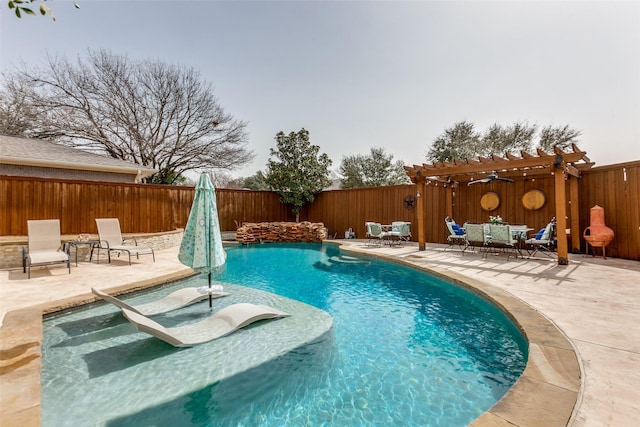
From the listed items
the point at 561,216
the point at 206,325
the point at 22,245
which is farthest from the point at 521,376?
the point at 22,245

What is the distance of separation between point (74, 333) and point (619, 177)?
35.0ft

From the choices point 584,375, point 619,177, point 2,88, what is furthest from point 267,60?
point 2,88

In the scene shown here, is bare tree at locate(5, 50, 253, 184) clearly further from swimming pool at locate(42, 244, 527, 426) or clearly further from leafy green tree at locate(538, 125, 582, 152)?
leafy green tree at locate(538, 125, 582, 152)

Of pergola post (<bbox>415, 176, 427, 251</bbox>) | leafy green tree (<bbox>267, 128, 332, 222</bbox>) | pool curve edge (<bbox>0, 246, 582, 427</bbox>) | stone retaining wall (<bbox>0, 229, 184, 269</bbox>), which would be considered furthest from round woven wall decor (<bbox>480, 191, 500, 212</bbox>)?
stone retaining wall (<bbox>0, 229, 184, 269</bbox>)

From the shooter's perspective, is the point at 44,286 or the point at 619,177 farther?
the point at 619,177

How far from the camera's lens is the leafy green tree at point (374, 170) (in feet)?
76.9

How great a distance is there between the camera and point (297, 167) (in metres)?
13.5

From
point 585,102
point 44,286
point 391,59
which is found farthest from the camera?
point 585,102

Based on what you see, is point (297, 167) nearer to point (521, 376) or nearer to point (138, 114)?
point (138, 114)

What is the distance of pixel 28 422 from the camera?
1.60 m

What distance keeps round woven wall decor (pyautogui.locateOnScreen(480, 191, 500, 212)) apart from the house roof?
40.1 ft

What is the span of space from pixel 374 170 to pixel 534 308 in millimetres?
20892

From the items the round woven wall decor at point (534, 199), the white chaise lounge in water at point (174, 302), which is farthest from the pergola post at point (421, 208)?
the white chaise lounge in water at point (174, 302)

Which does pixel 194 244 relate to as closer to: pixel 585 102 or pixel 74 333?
pixel 74 333
